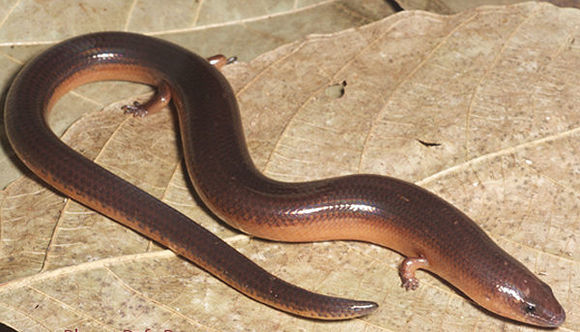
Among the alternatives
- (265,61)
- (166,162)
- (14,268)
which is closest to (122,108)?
(166,162)

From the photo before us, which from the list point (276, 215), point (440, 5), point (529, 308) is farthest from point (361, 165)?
point (440, 5)

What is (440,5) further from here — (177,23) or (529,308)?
(529,308)

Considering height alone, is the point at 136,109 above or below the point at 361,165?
above

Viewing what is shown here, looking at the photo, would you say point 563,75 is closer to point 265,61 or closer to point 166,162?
point 265,61

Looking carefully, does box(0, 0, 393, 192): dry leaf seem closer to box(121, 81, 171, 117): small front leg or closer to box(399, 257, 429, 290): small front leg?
box(121, 81, 171, 117): small front leg

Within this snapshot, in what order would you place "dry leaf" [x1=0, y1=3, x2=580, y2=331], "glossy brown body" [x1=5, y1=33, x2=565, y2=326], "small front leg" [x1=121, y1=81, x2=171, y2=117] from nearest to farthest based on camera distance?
"dry leaf" [x1=0, y1=3, x2=580, y2=331] < "glossy brown body" [x1=5, y1=33, x2=565, y2=326] < "small front leg" [x1=121, y1=81, x2=171, y2=117]

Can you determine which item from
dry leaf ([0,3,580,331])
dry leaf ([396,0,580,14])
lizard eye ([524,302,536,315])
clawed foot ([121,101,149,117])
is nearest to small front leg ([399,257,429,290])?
dry leaf ([0,3,580,331])
